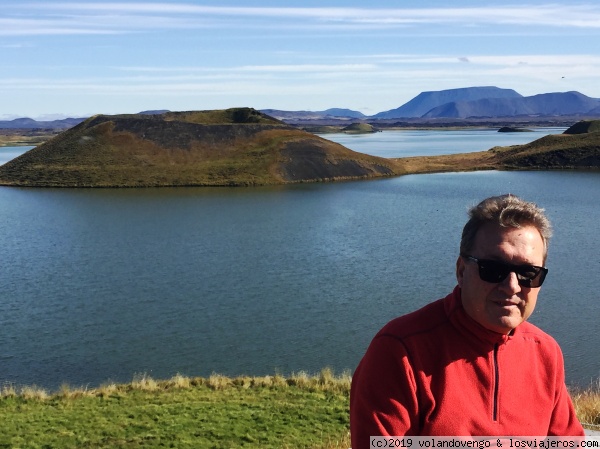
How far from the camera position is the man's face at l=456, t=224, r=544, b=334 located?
379cm

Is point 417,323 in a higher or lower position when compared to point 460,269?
lower

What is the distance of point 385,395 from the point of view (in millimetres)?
3678

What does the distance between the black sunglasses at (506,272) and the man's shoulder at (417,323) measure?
1.10 ft

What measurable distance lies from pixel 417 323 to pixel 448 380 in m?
0.35

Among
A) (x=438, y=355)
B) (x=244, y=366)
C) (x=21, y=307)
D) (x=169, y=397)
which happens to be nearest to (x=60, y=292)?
(x=21, y=307)

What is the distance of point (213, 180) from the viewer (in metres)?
86.4

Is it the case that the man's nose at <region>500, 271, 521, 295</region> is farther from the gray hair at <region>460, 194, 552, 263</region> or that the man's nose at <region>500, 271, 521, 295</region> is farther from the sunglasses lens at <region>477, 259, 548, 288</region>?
the gray hair at <region>460, 194, 552, 263</region>

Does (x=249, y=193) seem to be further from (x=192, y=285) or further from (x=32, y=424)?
(x=32, y=424)

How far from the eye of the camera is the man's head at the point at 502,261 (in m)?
3.78

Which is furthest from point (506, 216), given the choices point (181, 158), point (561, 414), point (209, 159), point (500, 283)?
point (181, 158)

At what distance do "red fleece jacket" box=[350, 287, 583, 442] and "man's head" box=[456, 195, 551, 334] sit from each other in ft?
0.31

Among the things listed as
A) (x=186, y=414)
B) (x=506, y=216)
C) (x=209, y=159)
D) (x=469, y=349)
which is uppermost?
(x=506, y=216)

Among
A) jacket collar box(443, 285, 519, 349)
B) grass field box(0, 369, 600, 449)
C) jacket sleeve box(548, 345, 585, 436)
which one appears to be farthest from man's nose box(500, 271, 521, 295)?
grass field box(0, 369, 600, 449)

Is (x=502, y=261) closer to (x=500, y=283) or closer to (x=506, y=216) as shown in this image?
(x=500, y=283)
